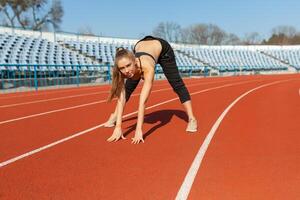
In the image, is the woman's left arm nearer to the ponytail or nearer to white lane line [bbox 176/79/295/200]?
the ponytail

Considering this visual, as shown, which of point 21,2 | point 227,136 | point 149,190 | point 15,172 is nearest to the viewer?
point 149,190

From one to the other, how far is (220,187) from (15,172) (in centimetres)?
205

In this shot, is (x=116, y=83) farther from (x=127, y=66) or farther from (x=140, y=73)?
(x=127, y=66)

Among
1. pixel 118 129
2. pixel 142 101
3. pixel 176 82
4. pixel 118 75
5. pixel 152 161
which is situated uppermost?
pixel 118 75

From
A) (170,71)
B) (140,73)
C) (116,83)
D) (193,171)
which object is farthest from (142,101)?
(193,171)

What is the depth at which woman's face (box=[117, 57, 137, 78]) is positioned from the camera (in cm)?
502

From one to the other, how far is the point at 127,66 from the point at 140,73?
0.39 m

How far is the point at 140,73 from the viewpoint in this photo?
5387 mm

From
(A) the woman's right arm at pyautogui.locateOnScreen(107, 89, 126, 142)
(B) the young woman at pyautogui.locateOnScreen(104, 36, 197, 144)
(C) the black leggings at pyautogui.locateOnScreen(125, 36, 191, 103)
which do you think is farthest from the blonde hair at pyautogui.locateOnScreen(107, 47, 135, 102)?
(C) the black leggings at pyautogui.locateOnScreen(125, 36, 191, 103)

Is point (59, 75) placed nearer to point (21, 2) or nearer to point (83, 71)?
point (83, 71)

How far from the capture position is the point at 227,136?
5.67 m

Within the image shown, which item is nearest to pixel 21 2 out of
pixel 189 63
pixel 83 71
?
pixel 189 63

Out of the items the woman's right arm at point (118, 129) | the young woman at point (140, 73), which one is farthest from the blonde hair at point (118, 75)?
the woman's right arm at point (118, 129)

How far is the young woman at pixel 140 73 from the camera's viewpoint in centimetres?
511
